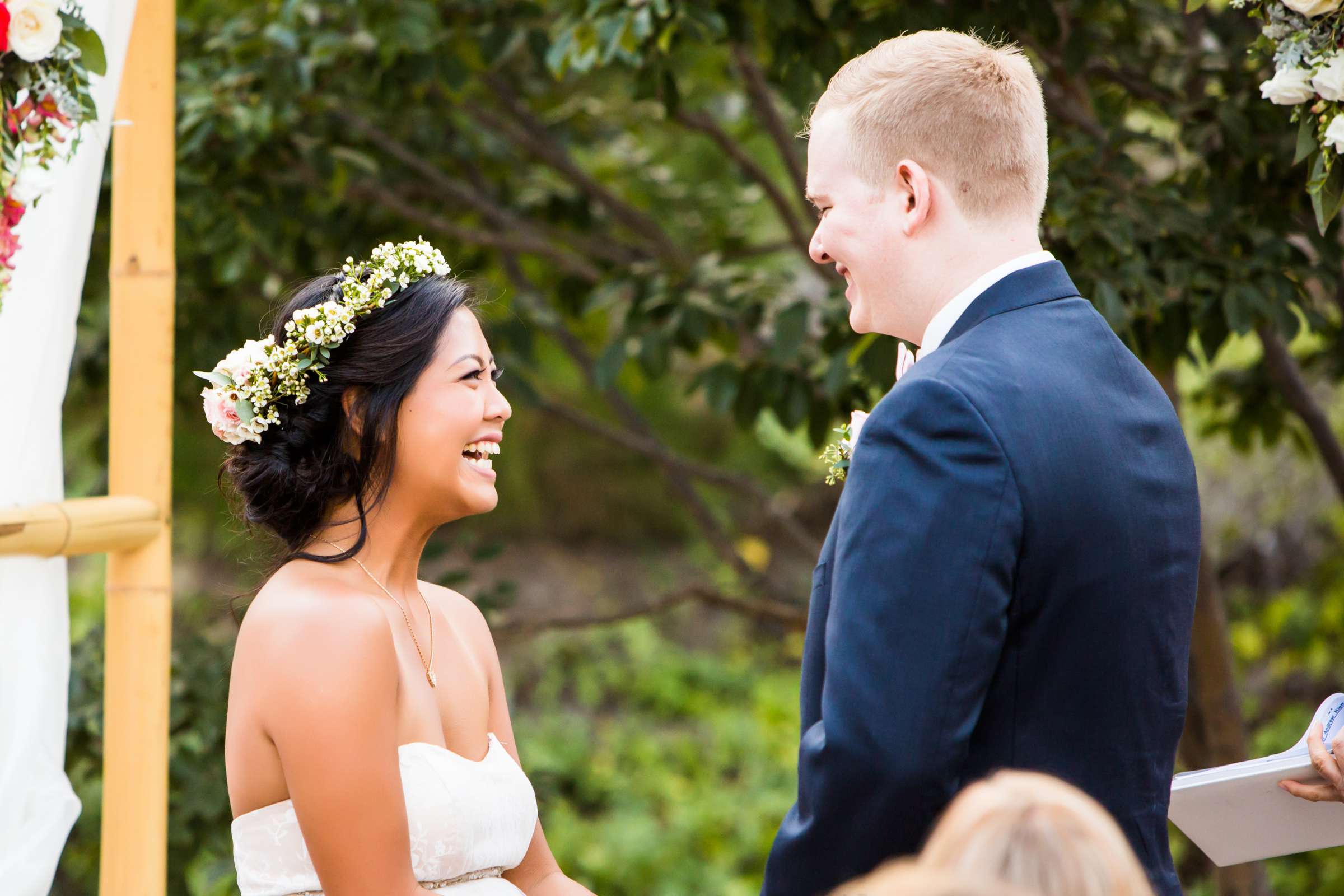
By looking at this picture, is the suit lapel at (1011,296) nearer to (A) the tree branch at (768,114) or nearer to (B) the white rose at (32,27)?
(B) the white rose at (32,27)

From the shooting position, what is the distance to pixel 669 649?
29.1ft

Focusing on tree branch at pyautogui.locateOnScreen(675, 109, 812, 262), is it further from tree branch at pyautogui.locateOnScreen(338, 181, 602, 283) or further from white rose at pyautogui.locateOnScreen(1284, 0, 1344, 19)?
white rose at pyautogui.locateOnScreen(1284, 0, 1344, 19)

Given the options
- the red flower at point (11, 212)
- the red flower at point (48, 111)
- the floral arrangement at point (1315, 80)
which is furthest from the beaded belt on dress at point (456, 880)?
the floral arrangement at point (1315, 80)

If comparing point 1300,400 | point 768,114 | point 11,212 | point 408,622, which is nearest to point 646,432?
point 768,114

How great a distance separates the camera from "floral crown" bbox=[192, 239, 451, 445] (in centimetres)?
205

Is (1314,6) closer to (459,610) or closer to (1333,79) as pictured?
(1333,79)

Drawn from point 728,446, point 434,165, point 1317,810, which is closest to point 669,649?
point 728,446

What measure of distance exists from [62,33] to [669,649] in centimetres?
710

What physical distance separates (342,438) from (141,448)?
0.67 metres

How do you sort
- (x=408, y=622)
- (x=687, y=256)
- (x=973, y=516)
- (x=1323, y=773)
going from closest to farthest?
(x=973, y=516), (x=1323, y=773), (x=408, y=622), (x=687, y=256)

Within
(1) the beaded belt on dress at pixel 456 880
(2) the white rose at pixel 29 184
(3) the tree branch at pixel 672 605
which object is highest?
(2) the white rose at pixel 29 184

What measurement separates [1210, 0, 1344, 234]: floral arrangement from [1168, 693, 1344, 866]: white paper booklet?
802 mm

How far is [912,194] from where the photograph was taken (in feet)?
5.41

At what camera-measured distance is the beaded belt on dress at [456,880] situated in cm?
191
